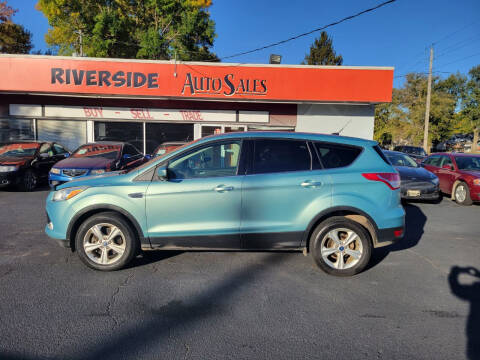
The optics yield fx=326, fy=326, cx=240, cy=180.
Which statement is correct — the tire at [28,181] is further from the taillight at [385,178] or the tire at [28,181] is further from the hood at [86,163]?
the taillight at [385,178]

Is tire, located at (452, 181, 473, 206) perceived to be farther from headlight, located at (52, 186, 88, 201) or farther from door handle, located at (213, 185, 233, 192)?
headlight, located at (52, 186, 88, 201)

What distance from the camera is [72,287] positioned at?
3643 mm

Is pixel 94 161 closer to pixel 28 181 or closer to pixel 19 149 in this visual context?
pixel 28 181

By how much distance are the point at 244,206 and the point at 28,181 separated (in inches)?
335

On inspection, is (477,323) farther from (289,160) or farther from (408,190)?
(408,190)

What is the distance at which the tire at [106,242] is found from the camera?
13.2ft

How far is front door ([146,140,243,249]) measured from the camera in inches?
155

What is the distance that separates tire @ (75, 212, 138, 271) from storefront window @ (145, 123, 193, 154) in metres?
11.6

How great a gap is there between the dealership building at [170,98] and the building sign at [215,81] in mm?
41

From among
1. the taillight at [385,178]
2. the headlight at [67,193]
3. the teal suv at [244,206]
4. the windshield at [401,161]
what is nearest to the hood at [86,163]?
the headlight at [67,193]

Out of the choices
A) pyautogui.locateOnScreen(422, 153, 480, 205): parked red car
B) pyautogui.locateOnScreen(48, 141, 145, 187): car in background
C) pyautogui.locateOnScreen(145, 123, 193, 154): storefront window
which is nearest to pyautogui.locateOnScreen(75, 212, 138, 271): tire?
pyautogui.locateOnScreen(48, 141, 145, 187): car in background

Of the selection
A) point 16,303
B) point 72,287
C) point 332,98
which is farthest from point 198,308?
point 332,98

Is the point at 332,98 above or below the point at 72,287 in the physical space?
above

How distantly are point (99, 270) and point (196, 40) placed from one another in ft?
83.3
